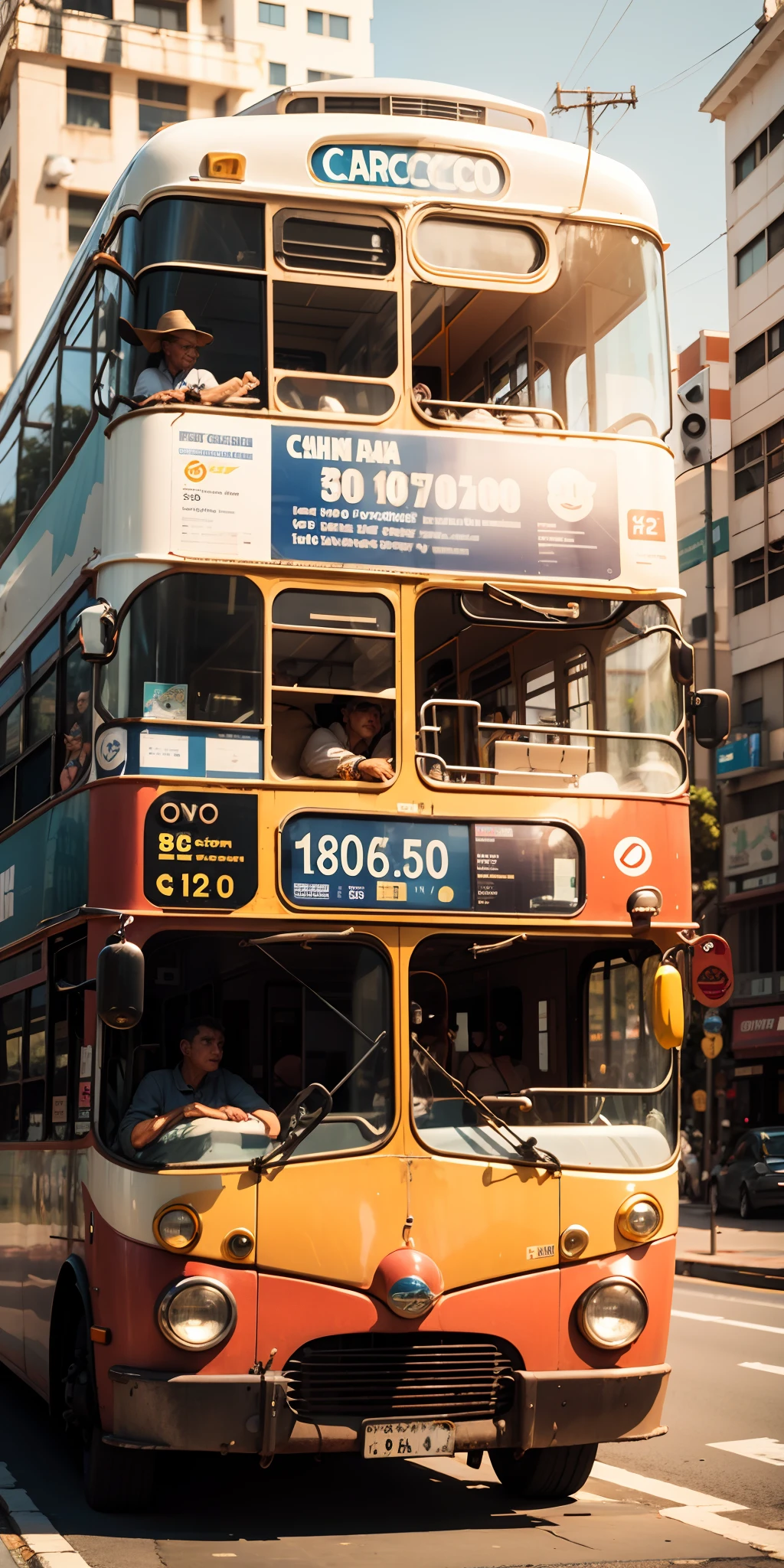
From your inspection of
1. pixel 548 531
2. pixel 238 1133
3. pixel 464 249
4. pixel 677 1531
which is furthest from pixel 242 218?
pixel 677 1531

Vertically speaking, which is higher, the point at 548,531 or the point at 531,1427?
the point at 548,531

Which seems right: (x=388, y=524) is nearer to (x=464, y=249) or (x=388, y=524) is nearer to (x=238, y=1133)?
(x=464, y=249)

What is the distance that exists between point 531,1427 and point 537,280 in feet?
17.1

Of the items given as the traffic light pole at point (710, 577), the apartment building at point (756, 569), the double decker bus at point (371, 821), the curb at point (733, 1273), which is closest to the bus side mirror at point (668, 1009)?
the double decker bus at point (371, 821)

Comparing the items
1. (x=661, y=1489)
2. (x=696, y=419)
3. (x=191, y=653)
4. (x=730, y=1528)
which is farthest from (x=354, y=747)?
(x=696, y=419)

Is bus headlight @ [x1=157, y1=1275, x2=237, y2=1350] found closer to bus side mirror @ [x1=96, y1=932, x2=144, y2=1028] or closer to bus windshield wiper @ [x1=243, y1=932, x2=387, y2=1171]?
bus windshield wiper @ [x1=243, y1=932, x2=387, y2=1171]

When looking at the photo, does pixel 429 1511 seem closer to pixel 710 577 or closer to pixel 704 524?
pixel 710 577

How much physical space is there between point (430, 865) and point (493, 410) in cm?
225

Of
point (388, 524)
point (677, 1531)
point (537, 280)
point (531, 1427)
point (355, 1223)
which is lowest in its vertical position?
point (677, 1531)

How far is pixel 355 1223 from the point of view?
8023mm

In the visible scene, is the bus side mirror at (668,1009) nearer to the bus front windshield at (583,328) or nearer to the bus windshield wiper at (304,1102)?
the bus windshield wiper at (304,1102)

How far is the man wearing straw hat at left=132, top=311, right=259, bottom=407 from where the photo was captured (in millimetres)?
8641

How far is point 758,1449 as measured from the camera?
10.7m

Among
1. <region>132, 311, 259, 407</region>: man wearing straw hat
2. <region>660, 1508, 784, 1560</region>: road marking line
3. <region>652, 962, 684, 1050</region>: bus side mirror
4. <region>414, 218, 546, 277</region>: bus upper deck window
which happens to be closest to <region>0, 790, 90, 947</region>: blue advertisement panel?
<region>132, 311, 259, 407</region>: man wearing straw hat
